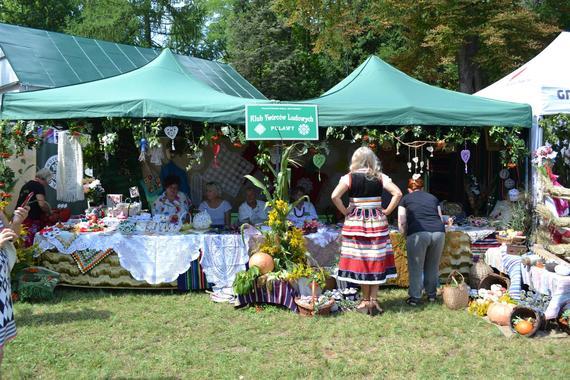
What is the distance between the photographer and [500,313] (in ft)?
15.8

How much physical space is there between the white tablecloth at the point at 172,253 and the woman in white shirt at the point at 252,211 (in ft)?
3.41

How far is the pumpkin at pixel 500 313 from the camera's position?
476 cm

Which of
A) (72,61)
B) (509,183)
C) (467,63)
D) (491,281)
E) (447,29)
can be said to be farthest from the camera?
(467,63)

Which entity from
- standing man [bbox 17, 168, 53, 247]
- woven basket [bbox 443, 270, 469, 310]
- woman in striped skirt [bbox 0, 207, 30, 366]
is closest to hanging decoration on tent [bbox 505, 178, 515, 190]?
woven basket [bbox 443, 270, 469, 310]

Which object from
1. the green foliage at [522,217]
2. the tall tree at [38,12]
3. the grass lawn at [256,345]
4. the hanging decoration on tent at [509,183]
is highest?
the tall tree at [38,12]

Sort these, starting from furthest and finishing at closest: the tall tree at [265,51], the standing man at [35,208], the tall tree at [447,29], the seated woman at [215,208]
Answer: the tall tree at [265,51]
the tall tree at [447,29]
the seated woman at [215,208]
the standing man at [35,208]

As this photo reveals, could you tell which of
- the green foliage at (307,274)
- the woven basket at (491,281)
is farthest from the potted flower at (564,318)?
the green foliage at (307,274)

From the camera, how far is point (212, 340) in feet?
14.6

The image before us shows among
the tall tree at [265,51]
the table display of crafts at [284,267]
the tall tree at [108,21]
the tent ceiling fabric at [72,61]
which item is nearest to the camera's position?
the table display of crafts at [284,267]

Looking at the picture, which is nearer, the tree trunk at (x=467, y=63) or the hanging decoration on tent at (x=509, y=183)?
the hanging decoration on tent at (x=509, y=183)

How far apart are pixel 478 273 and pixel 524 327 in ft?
4.77

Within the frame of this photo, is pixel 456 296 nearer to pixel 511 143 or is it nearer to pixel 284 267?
pixel 284 267

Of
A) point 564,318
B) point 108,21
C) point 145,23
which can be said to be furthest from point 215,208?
point 145,23

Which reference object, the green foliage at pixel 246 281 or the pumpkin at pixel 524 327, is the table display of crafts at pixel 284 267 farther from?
the pumpkin at pixel 524 327
